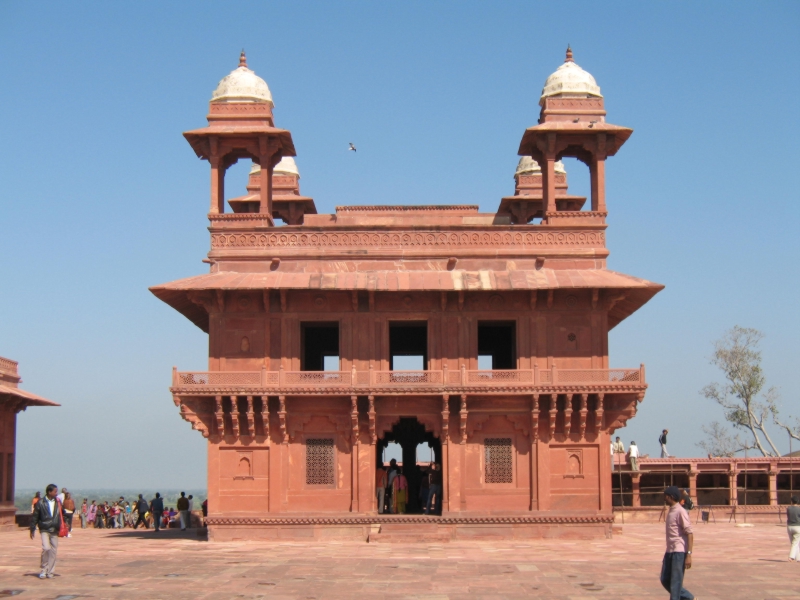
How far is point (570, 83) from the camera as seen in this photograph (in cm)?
3000

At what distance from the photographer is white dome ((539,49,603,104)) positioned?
29859 millimetres

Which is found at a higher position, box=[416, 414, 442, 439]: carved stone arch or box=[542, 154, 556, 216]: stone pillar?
box=[542, 154, 556, 216]: stone pillar

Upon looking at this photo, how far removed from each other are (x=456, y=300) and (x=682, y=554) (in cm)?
1496

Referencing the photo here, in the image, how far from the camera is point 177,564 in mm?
20750

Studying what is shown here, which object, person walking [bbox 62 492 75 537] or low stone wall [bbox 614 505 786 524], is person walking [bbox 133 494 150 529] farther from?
low stone wall [bbox 614 505 786 524]

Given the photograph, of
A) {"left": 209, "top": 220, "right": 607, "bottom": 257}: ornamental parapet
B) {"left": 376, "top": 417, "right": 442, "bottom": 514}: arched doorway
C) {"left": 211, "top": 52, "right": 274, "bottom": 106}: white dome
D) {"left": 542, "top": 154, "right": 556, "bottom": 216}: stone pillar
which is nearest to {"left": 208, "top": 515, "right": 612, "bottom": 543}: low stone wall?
{"left": 376, "top": 417, "right": 442, "bottom": 514}: arched doorway

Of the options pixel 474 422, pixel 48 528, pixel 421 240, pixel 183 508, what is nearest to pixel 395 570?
pixel 48 528

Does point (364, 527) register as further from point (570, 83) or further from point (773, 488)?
point (773, 488)

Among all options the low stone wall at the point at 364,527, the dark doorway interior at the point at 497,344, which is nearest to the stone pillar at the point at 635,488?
the dark doorway interior at the point at 497,344

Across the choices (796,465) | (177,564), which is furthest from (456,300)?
(796,465)

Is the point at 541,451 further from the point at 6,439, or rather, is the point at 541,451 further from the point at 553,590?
the point at 6,439

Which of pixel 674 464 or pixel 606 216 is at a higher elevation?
pixel 606 216

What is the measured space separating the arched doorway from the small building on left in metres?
13.7

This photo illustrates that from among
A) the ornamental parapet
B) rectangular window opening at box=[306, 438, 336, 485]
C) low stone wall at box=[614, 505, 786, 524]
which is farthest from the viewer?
low stone wall at box=[614, 505, 786, 524]
